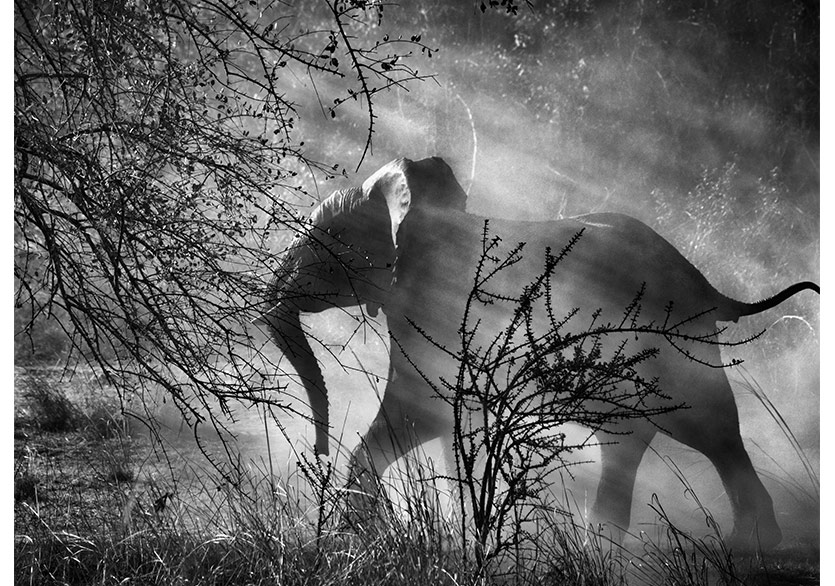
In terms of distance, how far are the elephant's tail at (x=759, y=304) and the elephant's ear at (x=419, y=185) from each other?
919mm

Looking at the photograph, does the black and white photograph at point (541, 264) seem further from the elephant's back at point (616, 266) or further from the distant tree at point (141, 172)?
the distant tree at point (141, 172)

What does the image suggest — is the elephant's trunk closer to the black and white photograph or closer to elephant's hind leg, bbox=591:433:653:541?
the black and white photograph

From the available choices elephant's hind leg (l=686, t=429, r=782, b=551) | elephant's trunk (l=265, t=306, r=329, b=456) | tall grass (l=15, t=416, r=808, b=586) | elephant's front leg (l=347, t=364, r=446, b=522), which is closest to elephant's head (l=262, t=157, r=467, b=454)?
elephant's trunk (l=265, t=306, r=329, b=456)

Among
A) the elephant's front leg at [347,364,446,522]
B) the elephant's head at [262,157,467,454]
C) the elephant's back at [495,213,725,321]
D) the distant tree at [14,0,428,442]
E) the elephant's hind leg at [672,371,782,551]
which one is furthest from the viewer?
the elephant's head at [262,157,467,454]

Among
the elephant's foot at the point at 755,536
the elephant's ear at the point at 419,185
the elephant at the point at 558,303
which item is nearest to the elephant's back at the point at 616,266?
the elephant at the point at 558,303

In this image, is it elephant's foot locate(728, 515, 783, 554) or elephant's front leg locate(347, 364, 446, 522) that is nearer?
elephant's foot locate(728, 515, 783, 554)

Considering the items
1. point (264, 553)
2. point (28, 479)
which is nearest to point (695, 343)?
point (264, 553)

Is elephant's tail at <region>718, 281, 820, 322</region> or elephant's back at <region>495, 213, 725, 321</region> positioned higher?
elephant's back at <region>495, 213, 725, 321</region>

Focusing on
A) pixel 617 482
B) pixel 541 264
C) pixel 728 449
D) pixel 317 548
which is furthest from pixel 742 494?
pixel 317 548

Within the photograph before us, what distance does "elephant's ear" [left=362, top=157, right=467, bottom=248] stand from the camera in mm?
2934

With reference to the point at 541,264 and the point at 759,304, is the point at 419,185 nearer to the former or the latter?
the point at 541,264

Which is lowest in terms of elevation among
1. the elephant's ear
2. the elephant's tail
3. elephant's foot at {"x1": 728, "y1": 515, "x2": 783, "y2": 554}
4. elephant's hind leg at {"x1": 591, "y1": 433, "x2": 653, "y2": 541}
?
elephant's foot at {"x1": 728, "y1": 515, "x2": 783, "y2": 554}

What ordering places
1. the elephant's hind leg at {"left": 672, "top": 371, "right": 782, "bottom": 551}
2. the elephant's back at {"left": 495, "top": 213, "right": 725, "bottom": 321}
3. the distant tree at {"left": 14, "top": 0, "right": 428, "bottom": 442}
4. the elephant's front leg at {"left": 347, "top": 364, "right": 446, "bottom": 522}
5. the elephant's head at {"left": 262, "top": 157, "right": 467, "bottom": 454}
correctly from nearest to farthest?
the distant tree at {"left": 14, "top": 0, "right": 428, "bottom": 442} < the elephant's hind leg at {"left": 672, "top": 371, "right": 782, "bottom": 551} < the elephant's front leg at {"left": 347, "top": 364, "right": 446, "bottom": 522} < the elephant's back at {"left": 495, "top": 213, "right": 725, "bottom": 321} < the elephant's head at {"left": 262, "top": 157, "right": 467, "bottom": 454}
